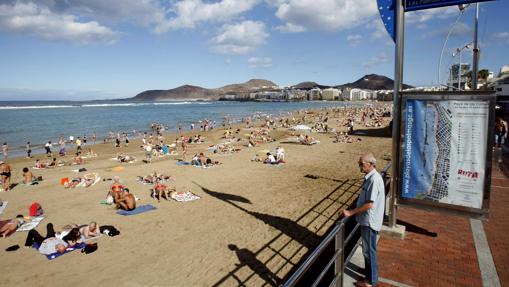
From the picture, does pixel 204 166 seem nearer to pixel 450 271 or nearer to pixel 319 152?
pixel 319 152

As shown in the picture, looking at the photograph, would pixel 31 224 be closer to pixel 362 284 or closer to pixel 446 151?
pixel 362 284

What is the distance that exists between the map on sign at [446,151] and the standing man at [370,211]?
4.15 feet

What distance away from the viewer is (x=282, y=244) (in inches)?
311

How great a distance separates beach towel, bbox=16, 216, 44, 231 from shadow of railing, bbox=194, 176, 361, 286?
5743mm

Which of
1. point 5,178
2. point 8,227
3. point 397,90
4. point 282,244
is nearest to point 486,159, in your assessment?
point 397,90

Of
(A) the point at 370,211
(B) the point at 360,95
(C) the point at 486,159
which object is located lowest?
(A) the point at 370,211

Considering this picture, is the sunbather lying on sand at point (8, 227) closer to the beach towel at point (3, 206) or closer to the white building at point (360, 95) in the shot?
the beach towel at point (3, 206)

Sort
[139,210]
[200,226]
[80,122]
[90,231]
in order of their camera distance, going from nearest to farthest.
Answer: [90,231] → [200,226] → [139,210] → [80,122]

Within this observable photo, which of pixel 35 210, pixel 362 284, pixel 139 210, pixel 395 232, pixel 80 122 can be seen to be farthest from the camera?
pixel 80 122

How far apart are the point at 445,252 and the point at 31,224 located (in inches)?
422

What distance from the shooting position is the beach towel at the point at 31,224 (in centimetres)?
962

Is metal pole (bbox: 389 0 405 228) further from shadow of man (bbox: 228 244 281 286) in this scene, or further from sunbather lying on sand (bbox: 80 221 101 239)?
sunbather lying on sand (bbox: 80 221 101 239)

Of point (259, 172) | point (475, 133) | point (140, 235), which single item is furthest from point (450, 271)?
point (259, 172)

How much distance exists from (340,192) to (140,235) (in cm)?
684
